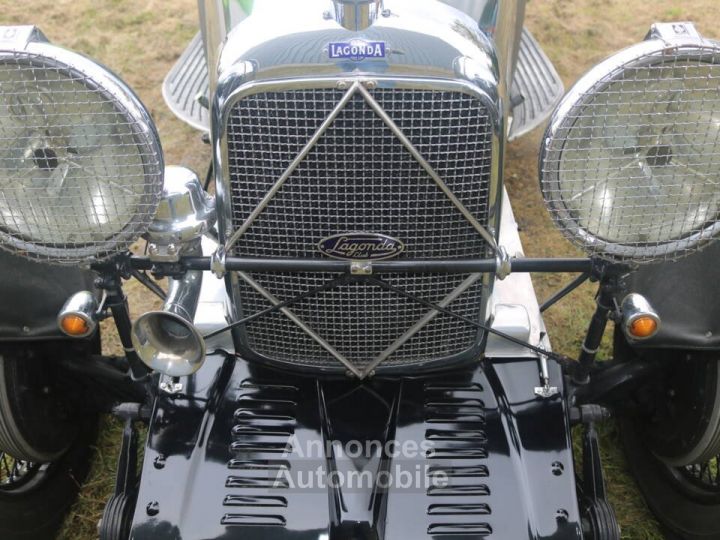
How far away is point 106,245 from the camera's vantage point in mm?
1872

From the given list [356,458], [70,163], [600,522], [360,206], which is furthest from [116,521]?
[600,522]

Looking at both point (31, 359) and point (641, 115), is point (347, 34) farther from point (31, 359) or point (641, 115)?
point (31, 359)

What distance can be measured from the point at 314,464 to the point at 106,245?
76 cm

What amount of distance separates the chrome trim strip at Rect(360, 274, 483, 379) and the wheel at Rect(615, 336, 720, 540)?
0.64m

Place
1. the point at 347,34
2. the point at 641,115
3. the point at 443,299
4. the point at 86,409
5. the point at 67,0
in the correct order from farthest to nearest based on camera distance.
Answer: the point at 67,0
the point at 86,409
the point at 443,299
the point at 347,34
the point at 641,115

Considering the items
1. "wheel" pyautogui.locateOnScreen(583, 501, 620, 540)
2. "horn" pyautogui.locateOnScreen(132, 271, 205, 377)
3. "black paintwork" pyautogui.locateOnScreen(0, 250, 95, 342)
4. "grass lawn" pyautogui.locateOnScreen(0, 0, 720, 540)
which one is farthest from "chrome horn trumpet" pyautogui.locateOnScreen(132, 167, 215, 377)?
"grass lawn" pyautogui.locateOnScreen(0, 0, 720, 540)

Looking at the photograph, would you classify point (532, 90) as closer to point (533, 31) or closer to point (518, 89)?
point (518, 89)

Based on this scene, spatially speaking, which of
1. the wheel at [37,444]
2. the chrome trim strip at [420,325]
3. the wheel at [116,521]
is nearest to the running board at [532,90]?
the chrome trim strip at [420,325]

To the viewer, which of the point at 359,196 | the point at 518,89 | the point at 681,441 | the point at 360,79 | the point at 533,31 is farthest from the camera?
the point at 533,31

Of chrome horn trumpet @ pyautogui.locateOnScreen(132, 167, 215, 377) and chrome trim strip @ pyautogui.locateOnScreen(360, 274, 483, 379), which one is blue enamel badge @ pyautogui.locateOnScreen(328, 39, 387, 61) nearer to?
chrome horn trumpet @ pyautogui.locateOnScreen(132, 167, 215, 377)

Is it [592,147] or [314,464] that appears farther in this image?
[314,464]

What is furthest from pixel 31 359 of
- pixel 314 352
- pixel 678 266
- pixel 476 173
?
pixel 678 266

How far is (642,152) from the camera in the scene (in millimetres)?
1772

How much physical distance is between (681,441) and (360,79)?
1490 mm
